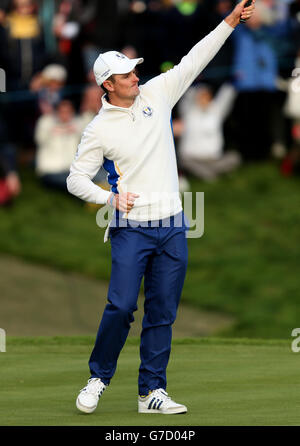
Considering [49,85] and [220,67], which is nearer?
[49,85]

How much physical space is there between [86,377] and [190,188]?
9019 mm

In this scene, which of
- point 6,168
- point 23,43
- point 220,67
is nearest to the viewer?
point 6,168

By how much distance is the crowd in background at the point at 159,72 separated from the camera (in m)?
16.8

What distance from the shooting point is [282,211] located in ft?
55.3

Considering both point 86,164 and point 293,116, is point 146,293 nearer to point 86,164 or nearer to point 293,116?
point 86,164

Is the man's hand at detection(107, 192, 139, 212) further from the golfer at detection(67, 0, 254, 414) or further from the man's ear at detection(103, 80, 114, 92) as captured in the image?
the man's ear at detection(103, 80, 114, 92)

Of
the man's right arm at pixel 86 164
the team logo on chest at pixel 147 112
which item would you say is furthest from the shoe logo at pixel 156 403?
the team logo on chest at pixel 147 112

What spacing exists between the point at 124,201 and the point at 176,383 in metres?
1.77

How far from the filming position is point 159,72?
17.2 meters

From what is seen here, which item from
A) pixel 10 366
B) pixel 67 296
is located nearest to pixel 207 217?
pixel 67 296

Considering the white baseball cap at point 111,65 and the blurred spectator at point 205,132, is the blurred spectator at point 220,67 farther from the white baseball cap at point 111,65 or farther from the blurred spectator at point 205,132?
the white baseball cap at point 111,65

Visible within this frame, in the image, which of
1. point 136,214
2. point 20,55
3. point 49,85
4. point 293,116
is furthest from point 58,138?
point 136,214

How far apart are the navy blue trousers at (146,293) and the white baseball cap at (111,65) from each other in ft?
2.99

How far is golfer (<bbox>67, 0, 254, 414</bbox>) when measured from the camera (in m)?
7.02
